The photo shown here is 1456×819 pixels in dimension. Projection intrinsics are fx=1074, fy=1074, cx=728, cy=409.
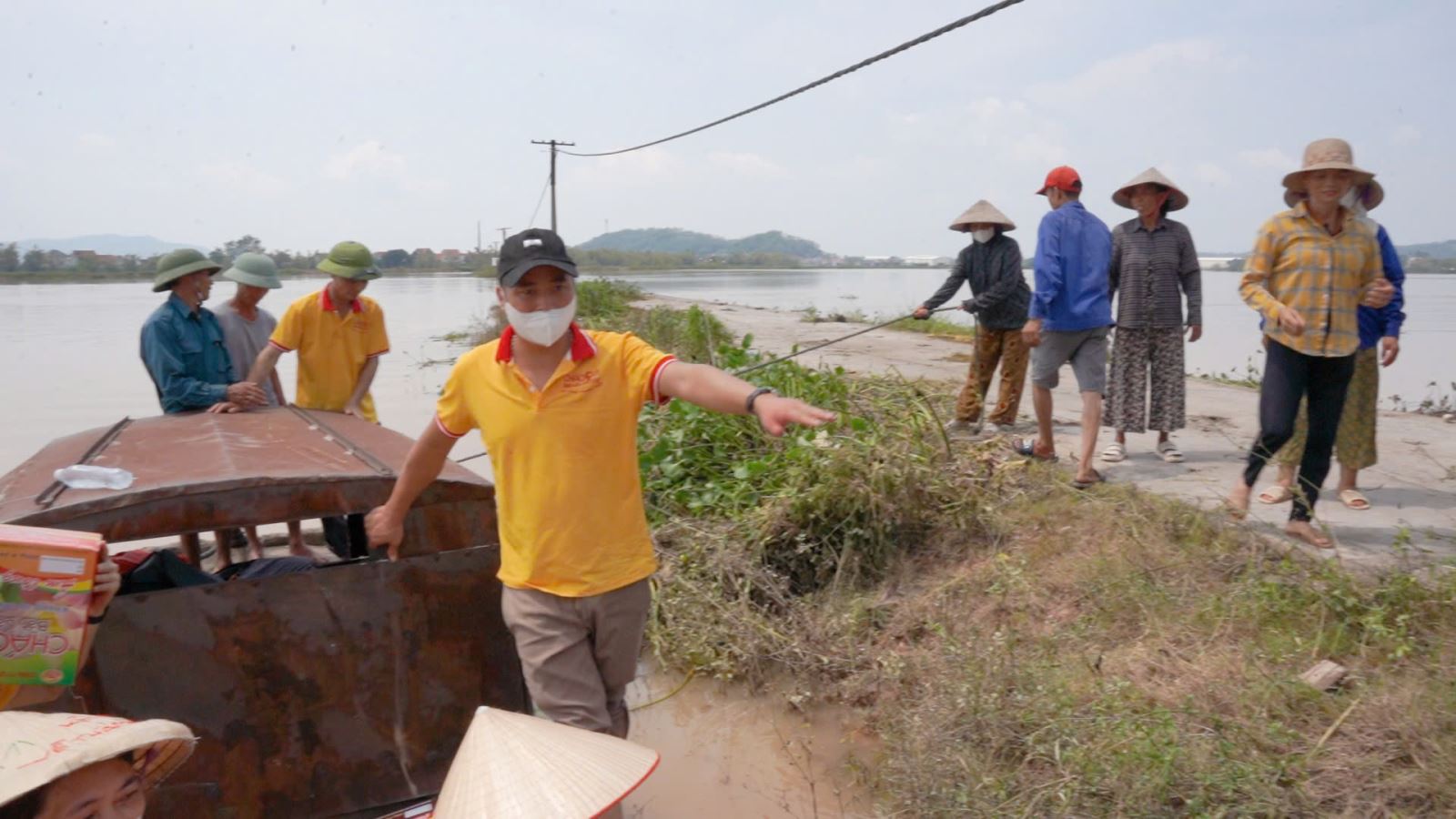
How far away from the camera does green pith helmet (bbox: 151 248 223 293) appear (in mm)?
4863

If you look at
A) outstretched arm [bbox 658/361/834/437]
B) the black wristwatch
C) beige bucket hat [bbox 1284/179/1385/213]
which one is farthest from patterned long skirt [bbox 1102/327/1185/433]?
the black wristwatch

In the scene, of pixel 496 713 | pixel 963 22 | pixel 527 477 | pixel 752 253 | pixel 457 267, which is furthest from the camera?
pixel 752 253

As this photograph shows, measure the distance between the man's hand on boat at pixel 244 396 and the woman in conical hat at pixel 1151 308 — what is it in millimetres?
4395

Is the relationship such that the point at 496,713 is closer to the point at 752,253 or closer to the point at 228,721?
the point at 228,721

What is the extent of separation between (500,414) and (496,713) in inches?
36.2

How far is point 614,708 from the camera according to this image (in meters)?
3.11

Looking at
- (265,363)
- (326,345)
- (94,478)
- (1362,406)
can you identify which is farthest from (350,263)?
(1362,406)

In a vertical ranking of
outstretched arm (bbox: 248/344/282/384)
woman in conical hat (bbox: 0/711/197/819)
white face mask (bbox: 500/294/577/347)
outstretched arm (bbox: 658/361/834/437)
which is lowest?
woman in conical hat (bbox: 0/711/197/819)

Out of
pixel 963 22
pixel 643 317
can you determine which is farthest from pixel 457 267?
pixel 963 22

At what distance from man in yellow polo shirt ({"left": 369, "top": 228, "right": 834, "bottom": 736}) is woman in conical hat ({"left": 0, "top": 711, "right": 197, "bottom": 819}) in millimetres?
1063

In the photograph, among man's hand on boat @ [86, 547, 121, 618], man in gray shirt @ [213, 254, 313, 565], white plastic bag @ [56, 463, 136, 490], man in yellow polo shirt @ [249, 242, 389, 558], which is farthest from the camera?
man in gray shirt @ [213, 254, 313, 565]

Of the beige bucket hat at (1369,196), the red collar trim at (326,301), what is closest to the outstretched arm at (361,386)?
the red collar trim at (326,301)

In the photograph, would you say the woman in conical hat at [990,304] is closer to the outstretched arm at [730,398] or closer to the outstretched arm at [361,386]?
the outstretched arm at [361,386]

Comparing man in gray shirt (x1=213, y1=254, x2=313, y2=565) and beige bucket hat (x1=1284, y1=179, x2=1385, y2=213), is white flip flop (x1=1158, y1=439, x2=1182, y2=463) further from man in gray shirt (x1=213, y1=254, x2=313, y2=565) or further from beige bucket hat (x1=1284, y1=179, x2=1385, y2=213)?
man in gray shirt (x1=213, y1=254, x2=313, y2=565)
